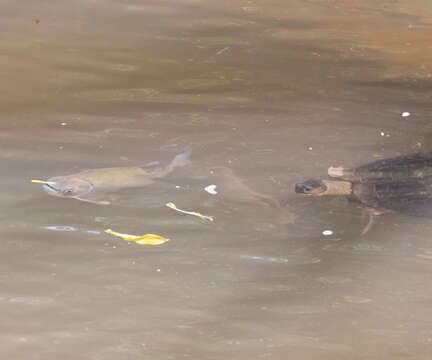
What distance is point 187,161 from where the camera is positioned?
12.9ft

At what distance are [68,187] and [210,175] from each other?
0.80m

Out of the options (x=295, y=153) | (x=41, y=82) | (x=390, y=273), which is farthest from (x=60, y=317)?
(x=41, y=82)

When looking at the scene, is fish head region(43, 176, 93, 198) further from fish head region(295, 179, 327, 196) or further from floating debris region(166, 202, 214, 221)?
fish head region(295, 179, 327, 196)

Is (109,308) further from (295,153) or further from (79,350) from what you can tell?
(295,153)

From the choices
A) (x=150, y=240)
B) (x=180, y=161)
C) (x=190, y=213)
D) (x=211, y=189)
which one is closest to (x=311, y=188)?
(x=211, y=189)

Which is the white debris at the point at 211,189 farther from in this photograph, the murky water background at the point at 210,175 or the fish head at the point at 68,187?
the fish head at the point at 68,187

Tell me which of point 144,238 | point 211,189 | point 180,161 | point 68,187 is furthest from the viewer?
point 180,161

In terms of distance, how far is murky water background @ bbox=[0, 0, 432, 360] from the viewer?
229 cm

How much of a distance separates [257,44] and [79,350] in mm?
4567

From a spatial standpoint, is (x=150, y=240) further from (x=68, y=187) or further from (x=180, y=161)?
(x=180, y=161)

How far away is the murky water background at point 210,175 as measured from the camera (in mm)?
2295

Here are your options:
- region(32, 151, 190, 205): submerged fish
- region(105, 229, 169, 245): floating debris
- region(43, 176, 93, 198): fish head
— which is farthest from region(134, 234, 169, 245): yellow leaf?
region(43, 176, 93, 198): fish head

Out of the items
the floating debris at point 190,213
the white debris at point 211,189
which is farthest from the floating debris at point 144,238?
the white debris at point 211,189

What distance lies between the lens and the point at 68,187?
3410 millimetres
